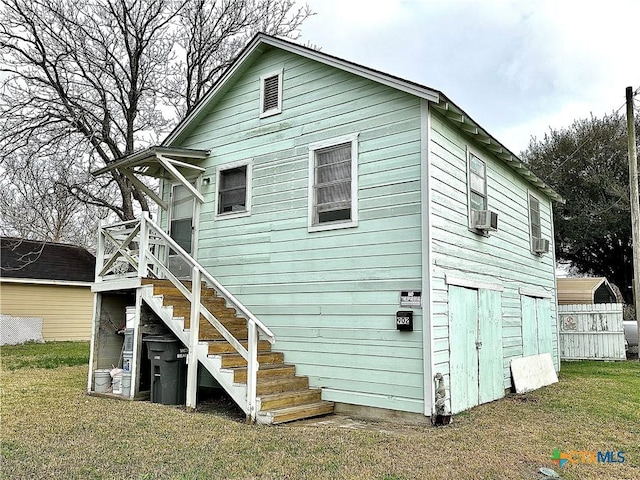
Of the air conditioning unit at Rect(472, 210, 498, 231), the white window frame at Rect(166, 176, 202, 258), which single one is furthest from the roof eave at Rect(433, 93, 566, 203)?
the white window frame at Rect(166, 176, 202, 258)

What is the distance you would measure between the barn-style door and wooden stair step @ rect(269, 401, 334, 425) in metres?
1.68

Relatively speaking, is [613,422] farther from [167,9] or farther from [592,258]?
[592,258]

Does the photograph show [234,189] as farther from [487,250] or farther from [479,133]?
[487,250]

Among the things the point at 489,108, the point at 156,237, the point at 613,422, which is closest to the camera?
the point at 613,422

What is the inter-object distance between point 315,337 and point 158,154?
4096 mm

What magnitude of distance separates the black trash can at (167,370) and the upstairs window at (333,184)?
8.79ft

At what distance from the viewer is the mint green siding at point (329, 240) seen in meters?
6.80

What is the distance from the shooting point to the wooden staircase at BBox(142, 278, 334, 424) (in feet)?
21.4

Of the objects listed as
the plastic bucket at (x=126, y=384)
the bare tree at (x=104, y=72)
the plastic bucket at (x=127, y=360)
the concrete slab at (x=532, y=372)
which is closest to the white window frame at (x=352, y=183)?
the plastic bucket at (x=127, y=360)

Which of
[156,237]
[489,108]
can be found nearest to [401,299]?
[156,237]

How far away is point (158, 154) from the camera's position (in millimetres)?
8711

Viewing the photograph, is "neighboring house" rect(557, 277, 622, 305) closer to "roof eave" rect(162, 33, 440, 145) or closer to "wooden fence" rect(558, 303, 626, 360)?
"wooden fence" rect(558, 303, 626, 360)

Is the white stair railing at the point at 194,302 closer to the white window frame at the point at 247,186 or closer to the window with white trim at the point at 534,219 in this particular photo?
the white window frame at the point at 247,186

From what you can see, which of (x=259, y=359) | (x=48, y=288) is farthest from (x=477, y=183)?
(x=48, y=288)
